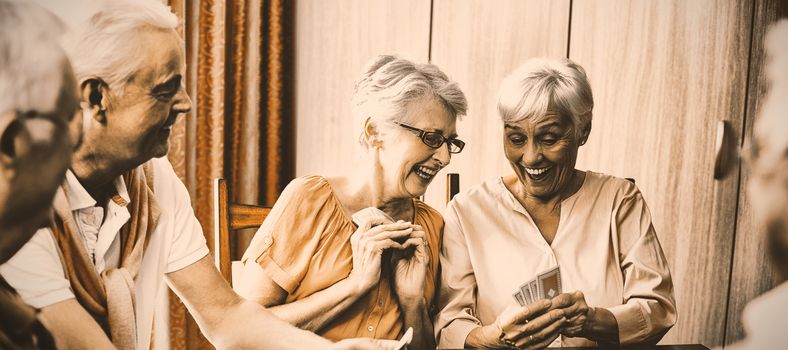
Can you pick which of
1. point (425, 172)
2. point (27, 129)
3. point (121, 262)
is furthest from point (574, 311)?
point (27, 129)

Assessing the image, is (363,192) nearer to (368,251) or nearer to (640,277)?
(368,251)

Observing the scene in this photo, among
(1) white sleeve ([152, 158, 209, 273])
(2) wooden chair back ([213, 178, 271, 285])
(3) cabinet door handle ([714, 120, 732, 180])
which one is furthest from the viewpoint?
(3) cabinet door handle ([714, 120, 732, 180])

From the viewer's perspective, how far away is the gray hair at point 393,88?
1.70 metres

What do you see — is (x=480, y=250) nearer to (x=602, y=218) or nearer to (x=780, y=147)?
(x=602, y=218)

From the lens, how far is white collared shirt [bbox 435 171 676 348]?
1841 mm

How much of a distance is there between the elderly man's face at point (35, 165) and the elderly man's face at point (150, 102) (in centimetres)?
9

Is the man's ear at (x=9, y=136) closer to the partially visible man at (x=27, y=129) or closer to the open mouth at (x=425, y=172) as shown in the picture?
the partially visible man at (x=27, y=129)

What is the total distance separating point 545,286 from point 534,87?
578 mm

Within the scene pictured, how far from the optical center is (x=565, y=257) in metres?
1.87

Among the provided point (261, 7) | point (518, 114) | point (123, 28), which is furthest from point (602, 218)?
point (123, 28)

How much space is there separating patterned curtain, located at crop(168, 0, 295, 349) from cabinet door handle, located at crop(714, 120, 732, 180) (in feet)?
4.32

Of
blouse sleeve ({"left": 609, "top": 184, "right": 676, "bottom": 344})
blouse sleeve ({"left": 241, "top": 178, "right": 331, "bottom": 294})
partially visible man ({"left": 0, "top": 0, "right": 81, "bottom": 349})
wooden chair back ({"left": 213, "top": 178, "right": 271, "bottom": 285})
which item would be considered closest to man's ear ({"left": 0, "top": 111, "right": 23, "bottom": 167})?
partially visible man ({"left": 0, "top": 0, "right": 81, "bottom": 349})

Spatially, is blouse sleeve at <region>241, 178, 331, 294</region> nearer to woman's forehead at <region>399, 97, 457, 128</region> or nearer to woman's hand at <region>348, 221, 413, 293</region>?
woman's hand at <region>348, 221, 413, 293</region>

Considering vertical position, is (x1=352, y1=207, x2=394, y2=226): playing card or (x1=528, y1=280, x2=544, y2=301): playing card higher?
(x1=352, y1=207, x2=394, y2=226): playing card
